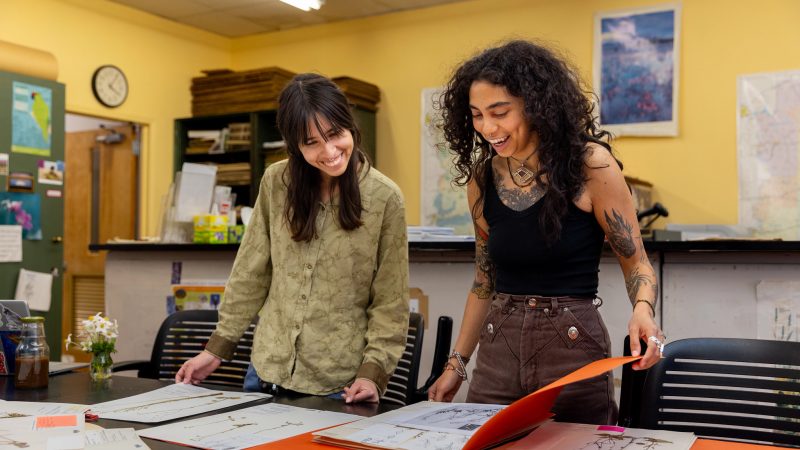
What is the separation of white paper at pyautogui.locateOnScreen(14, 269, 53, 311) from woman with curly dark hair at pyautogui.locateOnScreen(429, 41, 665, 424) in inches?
168

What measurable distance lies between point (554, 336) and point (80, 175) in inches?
240

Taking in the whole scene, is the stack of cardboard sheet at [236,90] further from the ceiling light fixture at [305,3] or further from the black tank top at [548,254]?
the black tank top at [548,254]

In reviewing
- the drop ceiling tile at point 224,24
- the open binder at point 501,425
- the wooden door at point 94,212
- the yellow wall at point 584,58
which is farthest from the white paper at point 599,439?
the drop ceiling tile at point 224,24

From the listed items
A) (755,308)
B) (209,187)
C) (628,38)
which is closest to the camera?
(755,308)

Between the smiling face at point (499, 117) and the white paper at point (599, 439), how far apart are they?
51cm

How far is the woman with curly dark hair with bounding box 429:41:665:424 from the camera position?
4.87 ft

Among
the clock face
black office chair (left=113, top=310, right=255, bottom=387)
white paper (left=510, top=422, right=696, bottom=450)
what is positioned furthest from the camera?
the clock face

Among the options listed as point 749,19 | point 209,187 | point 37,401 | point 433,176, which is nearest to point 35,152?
point 209,187

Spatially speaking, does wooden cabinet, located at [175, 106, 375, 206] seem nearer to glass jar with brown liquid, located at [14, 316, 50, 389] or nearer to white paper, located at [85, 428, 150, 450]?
glass jar with brown liquid, located at [14, 316, 50, 389]

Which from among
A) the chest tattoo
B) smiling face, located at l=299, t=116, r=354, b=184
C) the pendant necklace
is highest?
smiling face, located at l=299, t=116, r=354, b=184

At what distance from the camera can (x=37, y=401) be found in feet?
5.57

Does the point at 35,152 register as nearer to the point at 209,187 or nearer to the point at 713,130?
the point at 209,187

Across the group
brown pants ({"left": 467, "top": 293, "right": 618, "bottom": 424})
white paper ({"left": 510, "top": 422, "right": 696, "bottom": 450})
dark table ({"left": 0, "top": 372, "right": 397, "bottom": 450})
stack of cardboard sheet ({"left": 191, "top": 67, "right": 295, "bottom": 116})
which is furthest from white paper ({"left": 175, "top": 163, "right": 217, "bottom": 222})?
white paper ({"left": 510, "top": 422, "right": 696, "bottom": 450})

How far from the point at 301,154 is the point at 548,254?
612 millimetres
